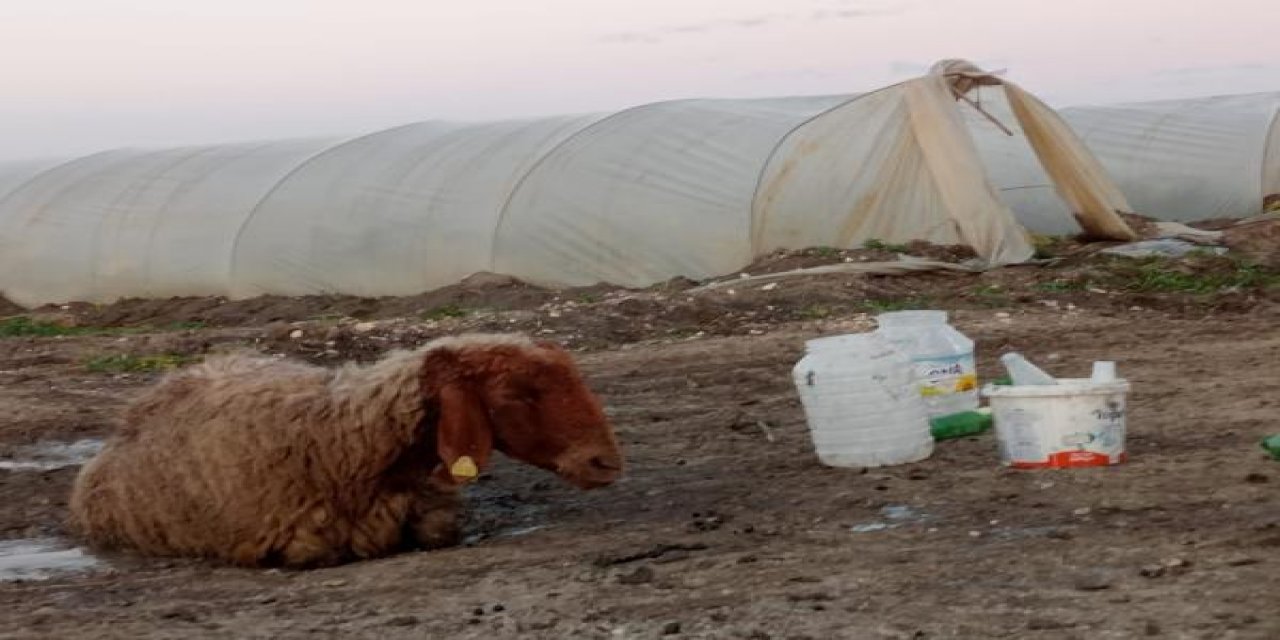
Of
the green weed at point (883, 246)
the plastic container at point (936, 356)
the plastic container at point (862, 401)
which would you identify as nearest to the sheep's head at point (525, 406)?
the plastic container at point (862, 401)

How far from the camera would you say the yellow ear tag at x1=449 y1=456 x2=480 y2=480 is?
245 inches

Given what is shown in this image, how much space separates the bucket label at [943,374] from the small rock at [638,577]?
8.83 feet

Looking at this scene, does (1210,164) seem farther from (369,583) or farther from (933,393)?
(369,583)

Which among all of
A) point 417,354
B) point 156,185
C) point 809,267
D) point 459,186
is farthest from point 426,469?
point 156,185

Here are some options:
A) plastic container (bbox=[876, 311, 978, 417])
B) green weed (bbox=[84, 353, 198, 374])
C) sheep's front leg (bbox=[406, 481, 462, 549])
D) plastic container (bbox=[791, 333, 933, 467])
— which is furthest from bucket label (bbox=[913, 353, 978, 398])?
green weed (bbox=[84, 353, 198, 374])

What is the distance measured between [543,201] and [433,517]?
13133mm

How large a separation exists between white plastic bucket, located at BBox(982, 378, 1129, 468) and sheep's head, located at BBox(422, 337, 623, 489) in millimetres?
1696

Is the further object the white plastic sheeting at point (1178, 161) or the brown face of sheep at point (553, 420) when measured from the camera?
the white plastic sheeting at point (1178, 161)

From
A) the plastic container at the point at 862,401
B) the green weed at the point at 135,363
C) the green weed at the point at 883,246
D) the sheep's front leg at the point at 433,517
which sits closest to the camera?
the sheep's front leg at the point at 433,517

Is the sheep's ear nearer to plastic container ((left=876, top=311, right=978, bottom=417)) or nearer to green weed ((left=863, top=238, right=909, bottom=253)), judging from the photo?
plastic container ((left=876, top=311, right=978, bottom=417))

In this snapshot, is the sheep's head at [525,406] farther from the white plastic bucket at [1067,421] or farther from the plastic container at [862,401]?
the white plastic bucket at [1067,421]

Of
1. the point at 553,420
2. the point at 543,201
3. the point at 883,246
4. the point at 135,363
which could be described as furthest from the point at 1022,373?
the point at 543,201

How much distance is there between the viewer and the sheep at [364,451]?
6.39 m

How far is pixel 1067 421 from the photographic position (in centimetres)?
693
